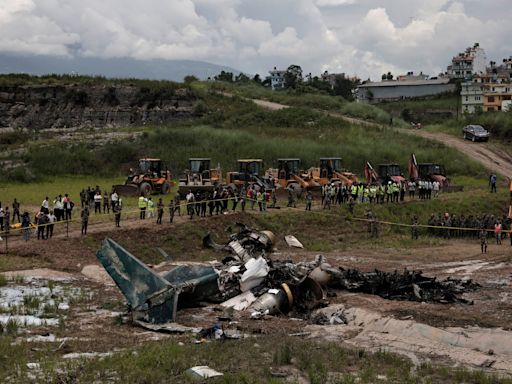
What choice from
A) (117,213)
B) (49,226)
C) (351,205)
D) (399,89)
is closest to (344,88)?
(399,89)

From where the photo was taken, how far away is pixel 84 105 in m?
67.6

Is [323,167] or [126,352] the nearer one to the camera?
[126,352]

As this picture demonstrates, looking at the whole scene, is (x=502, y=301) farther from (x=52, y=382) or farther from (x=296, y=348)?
(x=52, y=382)

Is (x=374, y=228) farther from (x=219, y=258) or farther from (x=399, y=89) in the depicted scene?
(x=399, y=89)

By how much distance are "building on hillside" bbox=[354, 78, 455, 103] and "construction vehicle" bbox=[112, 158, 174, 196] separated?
6926 centimetres

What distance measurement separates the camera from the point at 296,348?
12867 millimetres

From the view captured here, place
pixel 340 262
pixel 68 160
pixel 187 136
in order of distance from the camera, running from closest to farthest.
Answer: pixel 340 262 < pixel 68 160 < pixel 187 136

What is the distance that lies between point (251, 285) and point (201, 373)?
7.13 meters

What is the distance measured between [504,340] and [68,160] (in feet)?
126

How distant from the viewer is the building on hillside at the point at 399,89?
329ft

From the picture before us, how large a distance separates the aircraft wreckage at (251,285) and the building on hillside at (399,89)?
82920 millimetres

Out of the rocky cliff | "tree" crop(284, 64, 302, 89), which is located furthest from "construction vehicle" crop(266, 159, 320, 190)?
"tree" crop(284, 64, 302, 89)

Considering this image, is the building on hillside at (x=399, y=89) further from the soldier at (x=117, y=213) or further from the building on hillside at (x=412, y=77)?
the soldier at (x=117, y=213)

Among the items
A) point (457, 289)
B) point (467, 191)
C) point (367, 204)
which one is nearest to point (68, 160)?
point (367, 204)
